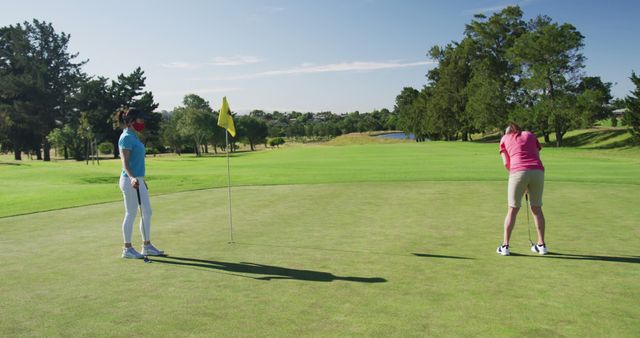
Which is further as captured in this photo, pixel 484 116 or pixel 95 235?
pixel 484 116

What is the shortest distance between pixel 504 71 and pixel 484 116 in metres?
10.9

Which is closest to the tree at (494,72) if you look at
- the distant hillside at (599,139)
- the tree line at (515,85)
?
the tree line at (515,85)

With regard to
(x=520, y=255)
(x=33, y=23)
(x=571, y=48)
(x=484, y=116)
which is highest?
(x=33, y=23)

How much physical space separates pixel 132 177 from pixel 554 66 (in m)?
62.6

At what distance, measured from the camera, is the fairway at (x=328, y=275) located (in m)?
5.07

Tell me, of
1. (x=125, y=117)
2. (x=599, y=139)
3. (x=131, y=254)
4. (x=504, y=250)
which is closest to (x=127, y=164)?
(x=125, y=117)

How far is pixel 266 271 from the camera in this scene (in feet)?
24.1

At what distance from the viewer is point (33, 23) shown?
8444cm

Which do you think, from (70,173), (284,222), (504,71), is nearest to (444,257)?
(284,222)

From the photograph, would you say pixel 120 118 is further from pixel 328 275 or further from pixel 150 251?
pixel 328 275

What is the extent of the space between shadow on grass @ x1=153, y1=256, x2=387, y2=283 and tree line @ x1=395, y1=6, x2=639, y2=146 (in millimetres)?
51395

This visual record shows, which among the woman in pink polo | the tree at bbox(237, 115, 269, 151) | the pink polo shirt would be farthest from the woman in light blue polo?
the tree at bbox(237, 115, 269, 151)

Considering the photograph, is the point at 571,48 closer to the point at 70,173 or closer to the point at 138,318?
the point at 70,173

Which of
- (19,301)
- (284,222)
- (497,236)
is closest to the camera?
(19,301)
